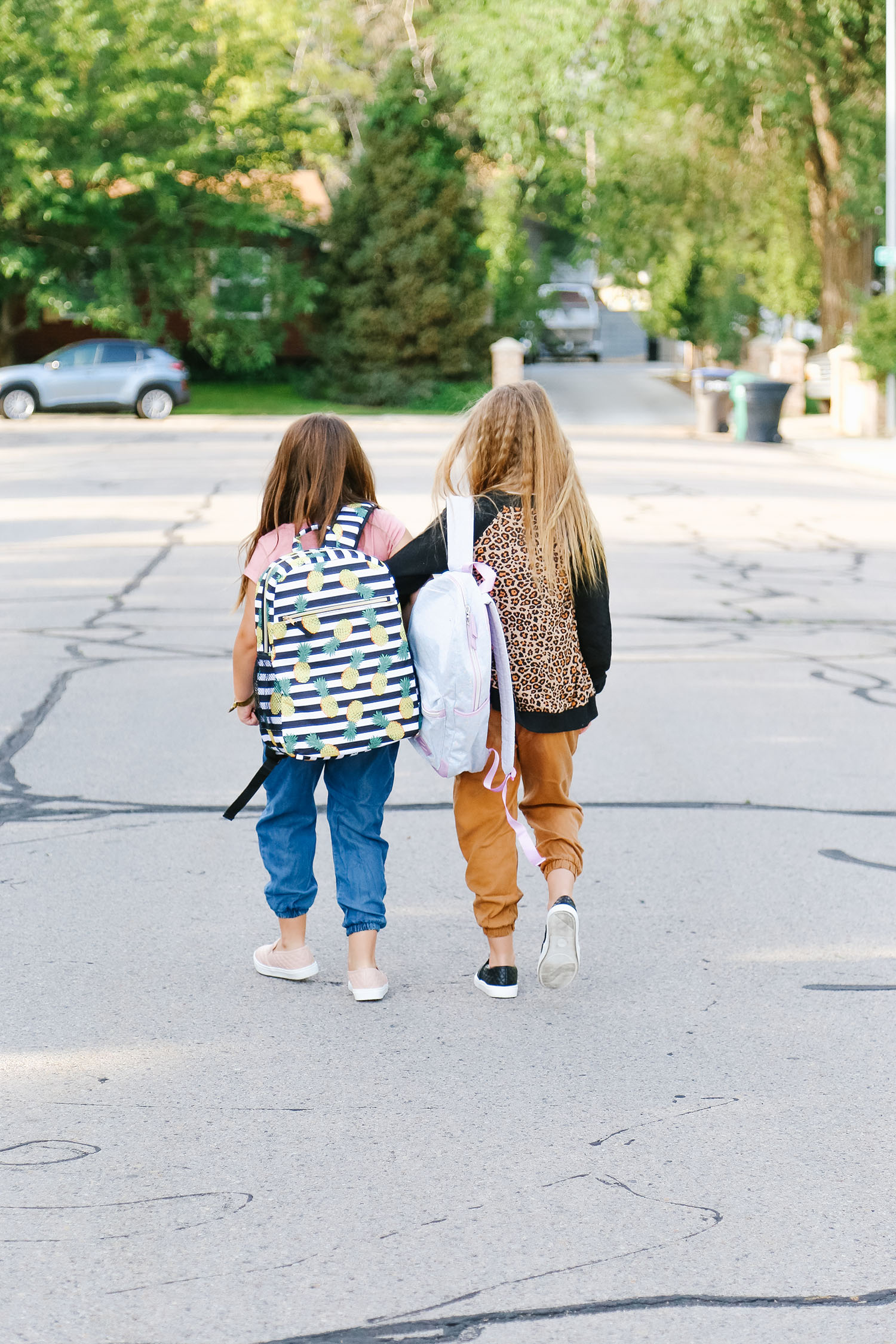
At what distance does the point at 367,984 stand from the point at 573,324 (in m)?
47.8

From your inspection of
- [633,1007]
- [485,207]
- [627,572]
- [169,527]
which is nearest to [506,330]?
[485,207]

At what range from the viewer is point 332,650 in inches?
160

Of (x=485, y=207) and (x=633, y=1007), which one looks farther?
(x=485, y=207)

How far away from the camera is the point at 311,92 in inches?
1778

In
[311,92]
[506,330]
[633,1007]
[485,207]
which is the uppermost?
[311,92]

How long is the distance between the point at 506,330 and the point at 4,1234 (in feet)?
121

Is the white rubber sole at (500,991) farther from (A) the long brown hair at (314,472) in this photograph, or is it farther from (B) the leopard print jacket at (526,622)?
(A) the long brown hair at (314,472)

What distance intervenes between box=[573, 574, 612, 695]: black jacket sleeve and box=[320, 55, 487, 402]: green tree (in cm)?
3212

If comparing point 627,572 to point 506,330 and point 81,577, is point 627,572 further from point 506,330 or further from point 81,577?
point 506,330

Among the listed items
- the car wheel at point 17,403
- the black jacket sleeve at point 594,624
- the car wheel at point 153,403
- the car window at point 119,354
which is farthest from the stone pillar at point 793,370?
the black jacket sleeve at point 594,624

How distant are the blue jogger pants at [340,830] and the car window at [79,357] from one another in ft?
99.1

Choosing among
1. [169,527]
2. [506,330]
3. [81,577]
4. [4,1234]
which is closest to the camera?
[4,1234]

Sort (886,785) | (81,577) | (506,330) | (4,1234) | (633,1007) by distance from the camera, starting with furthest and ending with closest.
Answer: (506,330)
(81,577)
(886,785)
(633,1007)
(4,1234)

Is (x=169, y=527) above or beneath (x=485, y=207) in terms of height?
beneath
